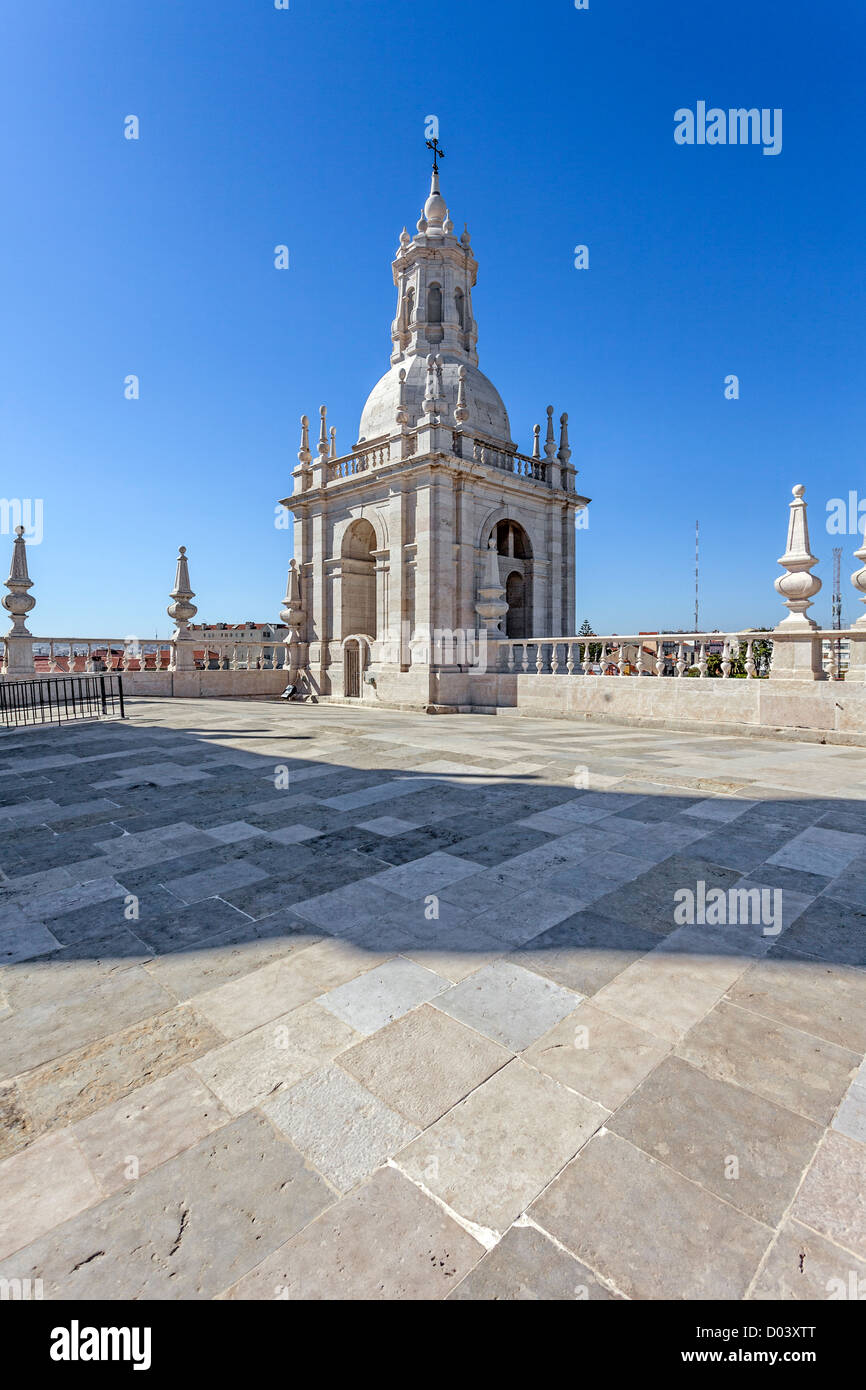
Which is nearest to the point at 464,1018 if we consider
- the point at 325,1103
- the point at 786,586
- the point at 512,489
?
the point at 325,1103

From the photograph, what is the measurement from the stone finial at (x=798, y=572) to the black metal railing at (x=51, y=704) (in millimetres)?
11670

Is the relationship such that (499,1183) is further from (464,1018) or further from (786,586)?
(786,586)

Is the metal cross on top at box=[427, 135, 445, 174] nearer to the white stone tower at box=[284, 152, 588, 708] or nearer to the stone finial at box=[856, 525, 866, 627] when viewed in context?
the white stone tower at box=[284, 152, 588, 708]

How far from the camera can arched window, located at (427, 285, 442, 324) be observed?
2086 centimetres

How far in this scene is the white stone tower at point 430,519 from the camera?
634 inches

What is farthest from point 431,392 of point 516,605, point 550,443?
point 516,605

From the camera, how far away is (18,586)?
50.9 feet

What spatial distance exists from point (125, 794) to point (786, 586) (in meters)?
9.67

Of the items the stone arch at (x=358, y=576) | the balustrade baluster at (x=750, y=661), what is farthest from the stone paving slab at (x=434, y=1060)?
the stone arch at (x=358, y=576)

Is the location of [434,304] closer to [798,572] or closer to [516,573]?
[516,573]

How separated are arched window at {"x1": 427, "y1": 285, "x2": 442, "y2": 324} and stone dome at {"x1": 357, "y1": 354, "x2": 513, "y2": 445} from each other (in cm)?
187

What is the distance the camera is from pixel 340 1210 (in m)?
1.61

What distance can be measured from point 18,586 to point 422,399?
13062 millimetres

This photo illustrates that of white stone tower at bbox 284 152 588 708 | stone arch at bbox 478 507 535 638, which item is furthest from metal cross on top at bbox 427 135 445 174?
stone arch at bbox 478 507 535 638
